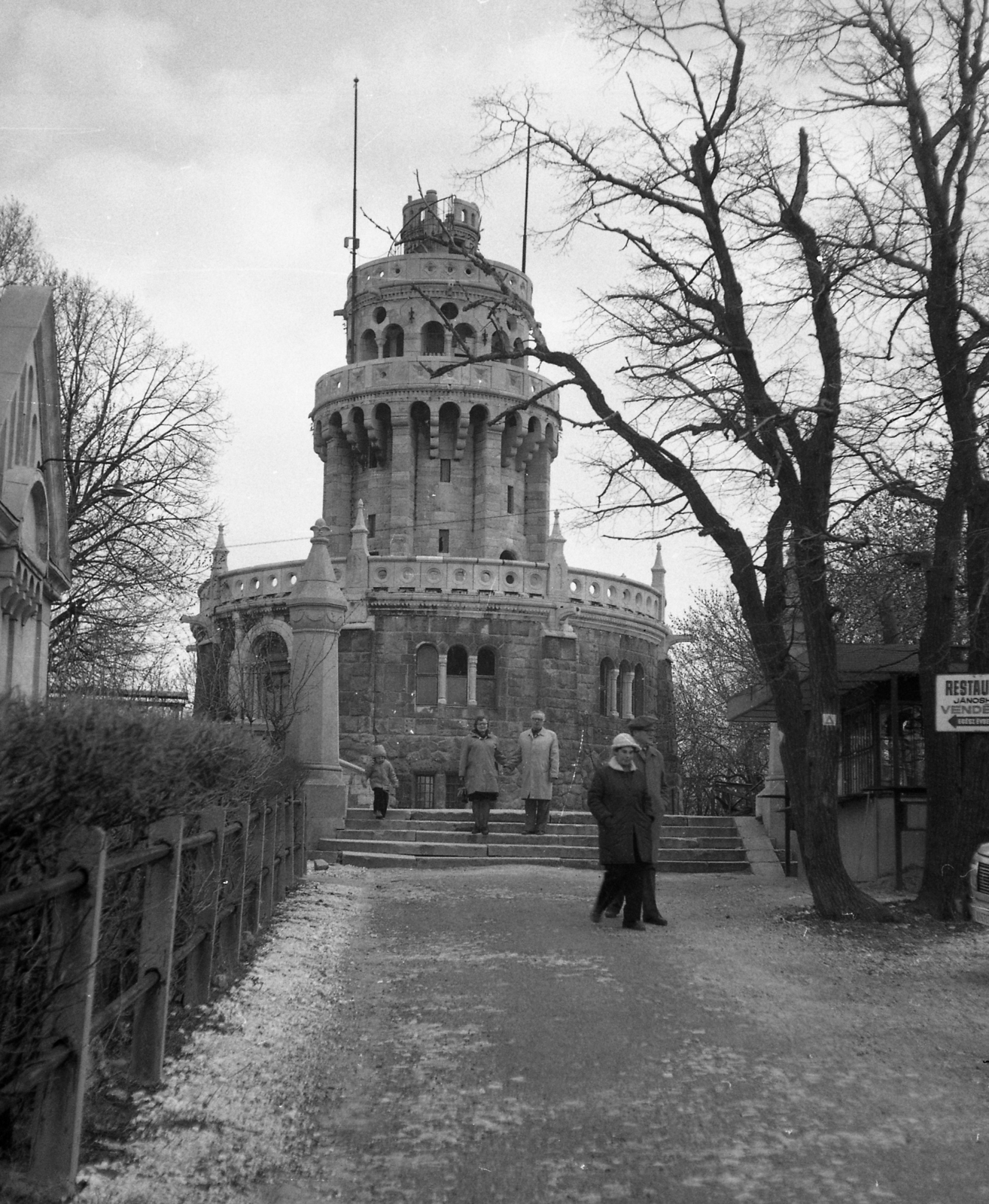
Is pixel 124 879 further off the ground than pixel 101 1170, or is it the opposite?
pixel 124 879

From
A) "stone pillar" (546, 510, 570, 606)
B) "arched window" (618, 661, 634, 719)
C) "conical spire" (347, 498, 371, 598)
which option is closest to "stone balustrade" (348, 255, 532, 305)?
"stone pillar" (546, 510, 570, 606)

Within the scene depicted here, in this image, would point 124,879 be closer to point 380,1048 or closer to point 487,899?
point 380,1048

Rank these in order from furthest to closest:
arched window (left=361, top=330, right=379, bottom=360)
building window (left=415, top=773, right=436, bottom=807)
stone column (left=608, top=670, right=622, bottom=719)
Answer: arched window (left=361, top=330, right=379, bottom=360) < stone column (left=608, top=670, right=622, bottom=719) < building window (left=415, top=773, right=436, bottom=807)

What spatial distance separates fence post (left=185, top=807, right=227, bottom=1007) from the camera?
7664mm

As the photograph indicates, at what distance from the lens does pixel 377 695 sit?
41.7 metres

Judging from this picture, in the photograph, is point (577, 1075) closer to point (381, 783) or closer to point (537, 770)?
point (537, 770)

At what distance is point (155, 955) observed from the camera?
6.31 m

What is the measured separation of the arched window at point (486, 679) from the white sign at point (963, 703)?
98.7ft

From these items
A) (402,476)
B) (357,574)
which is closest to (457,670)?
(357,574)

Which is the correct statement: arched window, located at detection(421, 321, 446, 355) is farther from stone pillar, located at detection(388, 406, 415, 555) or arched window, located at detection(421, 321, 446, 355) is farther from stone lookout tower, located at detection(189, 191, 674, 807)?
stone pillar, located at detection(388, 406, 415, 555)

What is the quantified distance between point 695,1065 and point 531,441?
4563 centimetres

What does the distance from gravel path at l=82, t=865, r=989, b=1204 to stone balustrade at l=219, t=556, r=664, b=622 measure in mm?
30451

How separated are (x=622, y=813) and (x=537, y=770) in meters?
8.25

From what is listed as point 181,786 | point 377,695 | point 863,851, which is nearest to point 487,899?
point 863,851
